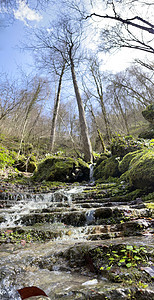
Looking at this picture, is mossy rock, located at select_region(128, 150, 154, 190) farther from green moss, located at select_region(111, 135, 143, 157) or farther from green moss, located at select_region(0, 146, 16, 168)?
green moss, located at select_region(0, 146, 16, 168)

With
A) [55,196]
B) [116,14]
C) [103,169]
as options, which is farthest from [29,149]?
[116,14]

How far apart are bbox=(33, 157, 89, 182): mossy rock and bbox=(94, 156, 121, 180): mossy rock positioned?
0.66 m

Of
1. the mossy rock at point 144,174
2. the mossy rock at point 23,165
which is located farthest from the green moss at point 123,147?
the mossy rock at point 23,165

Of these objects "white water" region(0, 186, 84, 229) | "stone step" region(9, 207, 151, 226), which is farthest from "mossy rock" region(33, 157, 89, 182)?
"stone step" region(9, 207, 151, 226)

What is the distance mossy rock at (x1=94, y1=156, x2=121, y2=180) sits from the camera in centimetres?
752

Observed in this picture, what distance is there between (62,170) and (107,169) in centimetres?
227

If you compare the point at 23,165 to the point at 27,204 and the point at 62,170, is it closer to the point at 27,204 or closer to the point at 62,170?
the point at 62,170

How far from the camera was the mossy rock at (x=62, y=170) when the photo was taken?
8.05 m

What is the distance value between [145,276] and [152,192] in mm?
3245

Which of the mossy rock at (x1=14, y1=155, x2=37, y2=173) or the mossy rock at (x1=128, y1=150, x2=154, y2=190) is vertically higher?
the mossy rock at (x1=14, y1=155, x2=37, y2=173)

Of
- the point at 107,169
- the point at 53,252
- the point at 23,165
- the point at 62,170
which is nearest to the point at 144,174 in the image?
the point at 53,252

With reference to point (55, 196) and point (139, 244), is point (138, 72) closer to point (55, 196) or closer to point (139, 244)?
point (55, 196)

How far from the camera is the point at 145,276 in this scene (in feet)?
4.01

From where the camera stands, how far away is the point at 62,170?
8.05m
